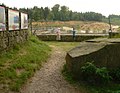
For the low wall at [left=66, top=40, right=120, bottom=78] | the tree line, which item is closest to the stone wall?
the low wall at [left=66, top=40, right=120, bottom=78]

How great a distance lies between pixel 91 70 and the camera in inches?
306

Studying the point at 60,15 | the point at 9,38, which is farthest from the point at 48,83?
the point at 60,15

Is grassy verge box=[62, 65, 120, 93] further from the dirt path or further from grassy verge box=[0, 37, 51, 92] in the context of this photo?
grassy verge box=[0, 37, 51, 92]

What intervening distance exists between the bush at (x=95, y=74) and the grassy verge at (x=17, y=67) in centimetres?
174

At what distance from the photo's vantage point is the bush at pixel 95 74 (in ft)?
25.0

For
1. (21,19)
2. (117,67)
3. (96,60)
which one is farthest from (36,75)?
(21,19)

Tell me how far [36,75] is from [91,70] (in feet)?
5.91

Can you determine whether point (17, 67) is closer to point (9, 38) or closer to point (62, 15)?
point (9, 38)

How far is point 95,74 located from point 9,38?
450 cm

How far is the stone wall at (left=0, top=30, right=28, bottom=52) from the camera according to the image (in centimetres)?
988

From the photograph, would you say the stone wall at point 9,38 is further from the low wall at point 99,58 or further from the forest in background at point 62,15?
the forest in background at point 62,15

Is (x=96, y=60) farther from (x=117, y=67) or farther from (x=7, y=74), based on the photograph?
(x=7, y=74)

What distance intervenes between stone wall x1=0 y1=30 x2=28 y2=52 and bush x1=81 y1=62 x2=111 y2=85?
11.6 ft

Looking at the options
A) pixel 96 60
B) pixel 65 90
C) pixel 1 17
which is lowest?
pixel 65 90
